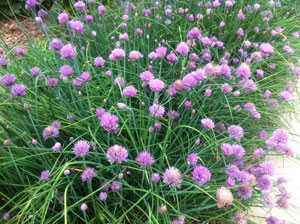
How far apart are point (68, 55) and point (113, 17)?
1.30 meters

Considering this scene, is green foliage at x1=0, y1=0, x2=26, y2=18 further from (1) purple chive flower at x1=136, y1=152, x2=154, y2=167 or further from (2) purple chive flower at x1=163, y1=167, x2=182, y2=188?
(2) purple chive flower at x1=163, y1=167, x2=182, y2=188

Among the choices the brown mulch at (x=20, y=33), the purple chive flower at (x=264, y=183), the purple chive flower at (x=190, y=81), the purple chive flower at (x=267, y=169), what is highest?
the purple chive flower at (x=190, y=81)

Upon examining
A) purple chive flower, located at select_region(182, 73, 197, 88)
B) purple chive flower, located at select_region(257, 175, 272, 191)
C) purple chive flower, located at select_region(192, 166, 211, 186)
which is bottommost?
purple chive flower, located at select_region(257, 175, 272, 191)

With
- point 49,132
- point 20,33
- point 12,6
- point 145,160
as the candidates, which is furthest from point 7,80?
point 12,6

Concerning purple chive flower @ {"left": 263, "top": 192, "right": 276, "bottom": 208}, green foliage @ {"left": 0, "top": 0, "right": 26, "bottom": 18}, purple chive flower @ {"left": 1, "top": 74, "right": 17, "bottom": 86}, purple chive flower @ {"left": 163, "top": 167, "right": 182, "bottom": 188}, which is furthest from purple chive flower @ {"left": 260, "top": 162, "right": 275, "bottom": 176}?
green foliage @ {"left": 0, "top": 0, "right": 26, "bottom": 18}

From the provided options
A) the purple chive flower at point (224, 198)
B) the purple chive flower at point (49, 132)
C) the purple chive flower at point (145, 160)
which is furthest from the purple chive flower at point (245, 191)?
the purple chive flower at point (49, 132)

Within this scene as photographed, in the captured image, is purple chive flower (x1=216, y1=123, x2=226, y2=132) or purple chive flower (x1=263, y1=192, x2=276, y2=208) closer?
purple chive flower (x1=263, y1=192, x2=276, y2=208)

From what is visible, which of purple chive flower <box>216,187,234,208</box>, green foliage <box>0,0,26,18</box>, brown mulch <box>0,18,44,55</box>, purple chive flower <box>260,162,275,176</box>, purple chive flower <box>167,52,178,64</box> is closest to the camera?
purple chive flower <box>216,187,234,208</box>

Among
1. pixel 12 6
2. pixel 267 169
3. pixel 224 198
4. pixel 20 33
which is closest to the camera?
pixel 224 198

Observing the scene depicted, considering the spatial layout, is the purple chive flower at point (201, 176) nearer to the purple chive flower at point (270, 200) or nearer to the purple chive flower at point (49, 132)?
the purple chive flower at point (270, 200)

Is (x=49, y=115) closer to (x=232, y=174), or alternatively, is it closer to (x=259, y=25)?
(x=232, y=174)

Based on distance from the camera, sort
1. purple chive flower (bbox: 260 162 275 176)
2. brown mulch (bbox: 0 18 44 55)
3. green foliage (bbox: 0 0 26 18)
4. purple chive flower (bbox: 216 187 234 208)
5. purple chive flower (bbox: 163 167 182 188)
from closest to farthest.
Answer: purple chive flower (bbox: 216 187 234 208) → purple chive flower (bbox: 163 167 182 188) → purple chive flower (bbox: 260 162 275 176) → brown mulch (bbox: 0 18 44 55) → green foliage (bbox: 0 0 26 18)

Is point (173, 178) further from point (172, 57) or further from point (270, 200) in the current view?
point (172, 57)

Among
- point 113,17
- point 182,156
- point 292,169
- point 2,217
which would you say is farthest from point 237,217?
point 113,17
